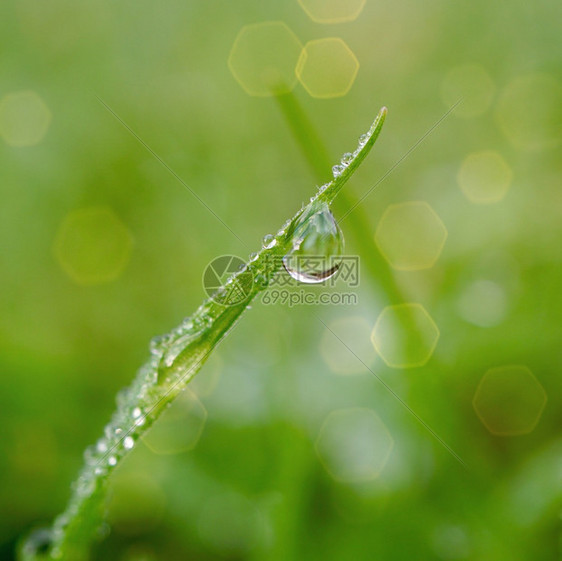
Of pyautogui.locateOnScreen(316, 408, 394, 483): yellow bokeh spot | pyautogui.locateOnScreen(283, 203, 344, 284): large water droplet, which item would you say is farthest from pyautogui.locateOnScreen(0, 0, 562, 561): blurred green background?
pyautogui.locateOnScreen(283, 203, 344, 284): large water droplet

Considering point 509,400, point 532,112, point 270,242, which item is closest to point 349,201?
point 270,242

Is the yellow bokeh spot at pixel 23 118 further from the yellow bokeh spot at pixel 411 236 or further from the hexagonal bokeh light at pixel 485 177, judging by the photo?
the hexagonal bokeh light at pixel 485 177

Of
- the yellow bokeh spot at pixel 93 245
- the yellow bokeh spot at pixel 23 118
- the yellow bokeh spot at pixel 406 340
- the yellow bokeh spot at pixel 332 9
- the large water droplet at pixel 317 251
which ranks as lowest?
the large water droplet at pixel 317 251

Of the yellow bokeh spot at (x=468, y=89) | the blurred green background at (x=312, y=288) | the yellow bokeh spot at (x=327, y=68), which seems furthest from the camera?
the yellow bokeh spot at (x=327, y=68)

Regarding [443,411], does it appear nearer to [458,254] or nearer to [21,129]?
[458,254]

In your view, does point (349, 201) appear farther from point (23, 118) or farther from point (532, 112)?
point (23, 118)

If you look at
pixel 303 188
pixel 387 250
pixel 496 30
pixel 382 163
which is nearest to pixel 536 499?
pixel 387 250

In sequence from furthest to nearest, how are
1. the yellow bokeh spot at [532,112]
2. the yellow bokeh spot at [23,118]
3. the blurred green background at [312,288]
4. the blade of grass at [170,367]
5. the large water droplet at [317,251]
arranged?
the yellow bokeh spot at [23,118] < the yellow bokeh spot at [532,112] < the blurred green background at [312,288] < the large water droplet at [317,251] < the blade of grass at [170,367]

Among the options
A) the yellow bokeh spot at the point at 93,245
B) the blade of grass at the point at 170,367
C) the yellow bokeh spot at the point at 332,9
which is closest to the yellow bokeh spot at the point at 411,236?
the yellow bokeh spot at the point at 93,245
